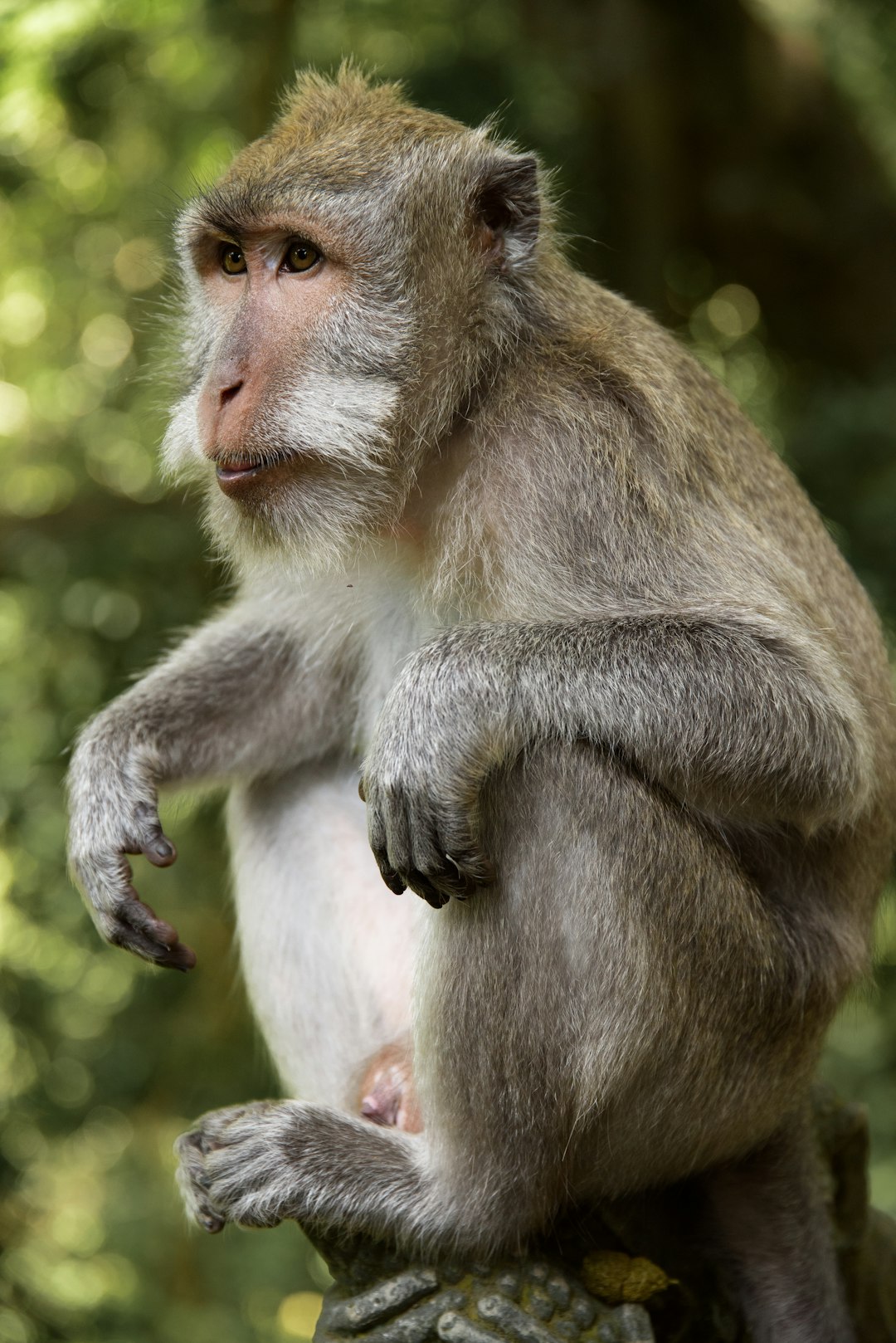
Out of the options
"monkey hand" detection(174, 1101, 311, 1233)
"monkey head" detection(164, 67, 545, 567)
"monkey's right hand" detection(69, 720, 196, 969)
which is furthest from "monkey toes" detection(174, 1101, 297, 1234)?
"monkey head" detection(164, 67, 545, 567)

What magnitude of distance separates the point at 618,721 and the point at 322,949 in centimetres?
157

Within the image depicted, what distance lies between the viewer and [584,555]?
4.29 metres

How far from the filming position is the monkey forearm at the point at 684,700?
3.98 meters

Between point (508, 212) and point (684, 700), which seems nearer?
point (684, 700)

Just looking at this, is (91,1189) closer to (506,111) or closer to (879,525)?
(879,525)

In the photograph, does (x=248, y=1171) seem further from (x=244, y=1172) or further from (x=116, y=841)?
(x=116, y=841)

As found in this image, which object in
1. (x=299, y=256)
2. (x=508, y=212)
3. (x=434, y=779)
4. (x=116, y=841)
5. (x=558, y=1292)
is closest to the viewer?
(x=434, y=779)

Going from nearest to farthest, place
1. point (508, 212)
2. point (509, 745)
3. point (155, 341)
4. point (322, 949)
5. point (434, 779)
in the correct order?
point (434, 779), point (509, 745), point (508, 212), point (322, 949), point (155, 341)

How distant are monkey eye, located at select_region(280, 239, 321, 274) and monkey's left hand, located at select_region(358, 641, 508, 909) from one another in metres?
1.34

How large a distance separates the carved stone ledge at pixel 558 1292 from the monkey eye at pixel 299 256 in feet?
9.71

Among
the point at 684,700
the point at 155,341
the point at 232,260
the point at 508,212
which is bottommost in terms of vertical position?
the point at 684,700

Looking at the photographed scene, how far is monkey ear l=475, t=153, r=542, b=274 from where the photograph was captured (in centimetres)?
452

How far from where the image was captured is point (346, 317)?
4305 mm

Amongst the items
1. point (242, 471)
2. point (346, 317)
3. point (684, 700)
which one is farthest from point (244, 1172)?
point (346, 317)
